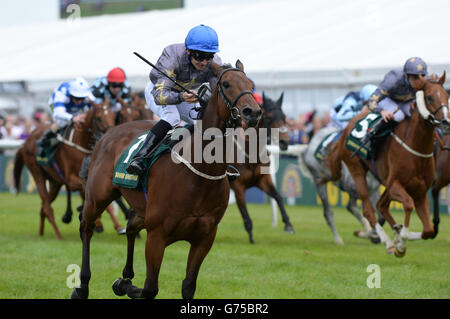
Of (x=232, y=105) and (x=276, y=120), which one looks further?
(x=276, y=120)

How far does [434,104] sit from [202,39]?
3227mm

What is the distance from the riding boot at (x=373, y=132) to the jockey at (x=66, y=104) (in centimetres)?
364

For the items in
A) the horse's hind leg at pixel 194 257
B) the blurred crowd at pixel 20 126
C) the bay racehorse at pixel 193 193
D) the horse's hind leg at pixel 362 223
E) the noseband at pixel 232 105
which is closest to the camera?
the noseband at pixel 232 105

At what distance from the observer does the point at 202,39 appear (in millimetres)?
5195

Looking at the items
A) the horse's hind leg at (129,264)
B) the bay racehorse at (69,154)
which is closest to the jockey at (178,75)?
the horse's hind leg at (129,264)

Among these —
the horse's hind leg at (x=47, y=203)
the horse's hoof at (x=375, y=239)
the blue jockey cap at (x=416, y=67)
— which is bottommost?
the horse's hoof at (x=375, y=239)

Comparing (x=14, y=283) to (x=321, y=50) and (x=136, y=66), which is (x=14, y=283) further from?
(x=136, y=66)

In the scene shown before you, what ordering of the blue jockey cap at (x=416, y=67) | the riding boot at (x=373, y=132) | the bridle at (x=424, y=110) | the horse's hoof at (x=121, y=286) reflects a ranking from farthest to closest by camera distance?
the riding boot at (x=373, y=132), the blue jockey cap at (x=416, y=67), the bridle at (x=424, y=110), the horse's hoof at (x=121, y=286)

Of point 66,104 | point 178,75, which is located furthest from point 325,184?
point 178,75

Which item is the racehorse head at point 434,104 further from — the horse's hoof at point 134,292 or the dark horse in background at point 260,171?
the horse's hoof at point 134,292

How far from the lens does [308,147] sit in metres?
12.1

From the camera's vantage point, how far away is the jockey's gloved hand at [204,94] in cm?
512

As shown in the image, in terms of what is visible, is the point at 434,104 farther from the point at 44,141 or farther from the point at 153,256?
the point at 44,141

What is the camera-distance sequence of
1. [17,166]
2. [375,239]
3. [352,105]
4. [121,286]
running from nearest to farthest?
[121,286] → [375,239] → [352,105] → [17,166]
